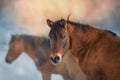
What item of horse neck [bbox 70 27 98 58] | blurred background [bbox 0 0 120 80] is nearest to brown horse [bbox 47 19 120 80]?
horse neck [bbox 70 27 98 58]

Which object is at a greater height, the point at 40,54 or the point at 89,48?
the point at 89,48

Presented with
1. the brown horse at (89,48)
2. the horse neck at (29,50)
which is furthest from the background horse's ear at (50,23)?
the horse neck at (29,50)

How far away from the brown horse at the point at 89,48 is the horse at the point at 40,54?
0.90ft

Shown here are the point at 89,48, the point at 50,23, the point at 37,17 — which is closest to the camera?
the point at 89,48

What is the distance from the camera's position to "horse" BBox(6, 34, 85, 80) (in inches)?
102

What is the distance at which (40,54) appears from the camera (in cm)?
262

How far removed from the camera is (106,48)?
7.39 feet

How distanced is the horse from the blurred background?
0.10 ft

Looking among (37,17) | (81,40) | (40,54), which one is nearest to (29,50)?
(40,54)

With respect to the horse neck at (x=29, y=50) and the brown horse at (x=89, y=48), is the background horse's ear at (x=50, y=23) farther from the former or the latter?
the horse neck at (x=29, y=50)

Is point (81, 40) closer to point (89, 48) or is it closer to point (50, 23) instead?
point (89, 48)

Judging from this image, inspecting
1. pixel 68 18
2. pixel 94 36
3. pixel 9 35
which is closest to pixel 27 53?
pixel 9 35

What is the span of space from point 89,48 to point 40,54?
1.48 feet

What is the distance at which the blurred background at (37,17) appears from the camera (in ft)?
8.38
